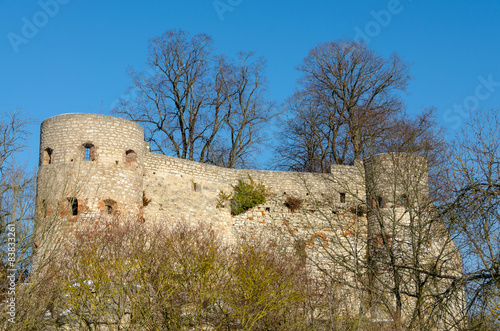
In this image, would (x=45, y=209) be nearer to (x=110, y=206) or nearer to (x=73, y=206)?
(x=73, y=206)

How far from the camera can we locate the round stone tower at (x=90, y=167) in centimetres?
1605

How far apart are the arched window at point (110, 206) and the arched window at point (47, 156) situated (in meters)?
2.09

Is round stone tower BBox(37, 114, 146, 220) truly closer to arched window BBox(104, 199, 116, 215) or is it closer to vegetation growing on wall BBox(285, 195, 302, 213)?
arched window BBox(104, 199, 116, 215)

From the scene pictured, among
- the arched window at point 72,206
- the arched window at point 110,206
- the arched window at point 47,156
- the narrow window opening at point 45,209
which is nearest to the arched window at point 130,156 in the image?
the arched window at point 110,206

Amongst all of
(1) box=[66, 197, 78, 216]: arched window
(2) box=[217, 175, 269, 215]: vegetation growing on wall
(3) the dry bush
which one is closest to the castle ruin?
(1) box=[66, 197, 78, 216]: arched window

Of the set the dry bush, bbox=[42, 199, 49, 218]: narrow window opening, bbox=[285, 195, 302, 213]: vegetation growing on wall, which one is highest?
bbox=[285, 195, 302, 213]: vegetation growing on wall

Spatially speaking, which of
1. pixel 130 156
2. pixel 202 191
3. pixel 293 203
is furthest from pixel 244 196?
pixel 130 156

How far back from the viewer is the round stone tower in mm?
16047

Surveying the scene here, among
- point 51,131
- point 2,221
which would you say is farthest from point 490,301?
point 51,131

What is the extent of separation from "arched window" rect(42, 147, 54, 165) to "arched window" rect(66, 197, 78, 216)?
4.83ft

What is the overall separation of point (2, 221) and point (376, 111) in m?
18.0

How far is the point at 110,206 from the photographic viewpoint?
54.0 feet

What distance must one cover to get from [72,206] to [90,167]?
1184mm

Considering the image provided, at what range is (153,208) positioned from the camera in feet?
58.3
